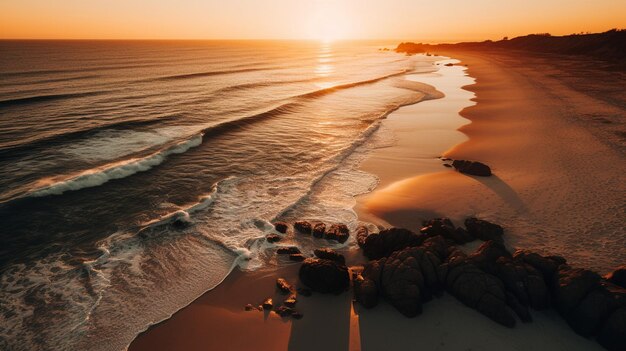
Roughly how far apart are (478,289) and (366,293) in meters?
2.86

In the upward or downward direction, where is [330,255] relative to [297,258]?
upward

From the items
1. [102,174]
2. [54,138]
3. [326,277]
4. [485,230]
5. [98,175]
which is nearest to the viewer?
[326,277]

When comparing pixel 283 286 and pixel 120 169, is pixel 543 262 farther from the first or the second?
pixel 120 169

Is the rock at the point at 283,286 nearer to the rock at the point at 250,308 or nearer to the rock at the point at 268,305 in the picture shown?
the rock at the point at 268,305

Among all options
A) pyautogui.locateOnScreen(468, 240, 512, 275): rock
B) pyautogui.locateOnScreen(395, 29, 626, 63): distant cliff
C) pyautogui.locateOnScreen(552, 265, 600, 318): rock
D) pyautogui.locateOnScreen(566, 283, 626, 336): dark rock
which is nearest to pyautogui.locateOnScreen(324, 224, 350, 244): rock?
pyautogui.locateOnScreen(468, 240, 512, 275): rock

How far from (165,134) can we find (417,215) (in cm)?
1969

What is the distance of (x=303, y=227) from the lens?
12703 millimetres

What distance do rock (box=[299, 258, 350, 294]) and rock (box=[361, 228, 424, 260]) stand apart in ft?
4.91

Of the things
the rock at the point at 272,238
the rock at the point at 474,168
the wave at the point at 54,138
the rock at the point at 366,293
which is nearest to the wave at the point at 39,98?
the wave at the point at 54,138

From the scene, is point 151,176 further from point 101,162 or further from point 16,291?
point 16,291

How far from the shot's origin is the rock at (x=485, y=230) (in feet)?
37.0

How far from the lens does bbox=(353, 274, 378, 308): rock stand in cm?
888

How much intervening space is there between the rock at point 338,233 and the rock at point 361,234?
0.40 m

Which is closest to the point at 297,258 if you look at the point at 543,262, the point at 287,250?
the point at 287,250
